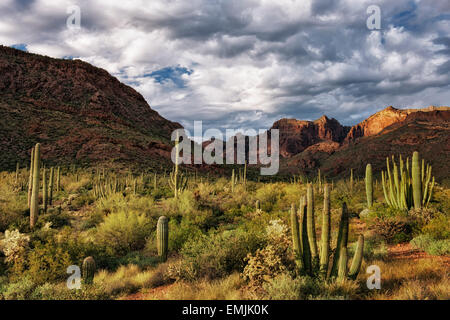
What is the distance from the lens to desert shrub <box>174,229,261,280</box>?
6.64m

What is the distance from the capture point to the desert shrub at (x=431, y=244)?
24.4ft

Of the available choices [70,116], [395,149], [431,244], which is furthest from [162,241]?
[395,149]

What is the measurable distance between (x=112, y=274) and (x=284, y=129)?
144 meters

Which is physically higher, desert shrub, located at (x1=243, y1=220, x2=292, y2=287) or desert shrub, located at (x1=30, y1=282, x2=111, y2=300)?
desert shrub, located at (x1=243, y1=220, x2=292, y2=287)

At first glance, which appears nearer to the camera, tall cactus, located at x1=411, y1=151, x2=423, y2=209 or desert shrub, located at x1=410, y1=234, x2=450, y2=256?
desert shrub, located at x1=410, y1=234, x2=450, y2=256

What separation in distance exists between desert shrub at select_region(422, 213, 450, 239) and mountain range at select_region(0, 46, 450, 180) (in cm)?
3795

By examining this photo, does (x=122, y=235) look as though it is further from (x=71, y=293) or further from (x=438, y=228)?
(x=438, y=228)

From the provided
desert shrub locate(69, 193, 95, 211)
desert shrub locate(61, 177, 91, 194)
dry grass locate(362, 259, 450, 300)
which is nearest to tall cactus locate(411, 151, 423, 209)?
dry grass locate(362, 259, 450, 300)

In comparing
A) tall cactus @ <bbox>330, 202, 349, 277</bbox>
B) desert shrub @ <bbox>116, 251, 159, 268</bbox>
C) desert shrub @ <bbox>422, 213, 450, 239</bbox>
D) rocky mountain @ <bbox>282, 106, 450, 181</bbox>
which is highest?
rocky mountain @ <bbox>282, 106, 450, 181</bbox>

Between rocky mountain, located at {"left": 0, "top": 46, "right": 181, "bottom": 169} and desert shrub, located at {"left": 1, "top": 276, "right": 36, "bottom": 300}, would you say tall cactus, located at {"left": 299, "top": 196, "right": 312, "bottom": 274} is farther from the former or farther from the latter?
rocky mountain, located at {"left": 0, "top": 46, "right": 181, "bottom": 169}

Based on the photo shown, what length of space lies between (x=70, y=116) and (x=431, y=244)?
2326 inches

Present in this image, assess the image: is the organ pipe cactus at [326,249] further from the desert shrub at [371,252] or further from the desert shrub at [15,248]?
the desert shrub at [15,248]

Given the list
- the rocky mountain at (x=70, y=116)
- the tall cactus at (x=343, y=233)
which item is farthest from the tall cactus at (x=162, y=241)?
the rocky mountain at (x=70, y=116)
